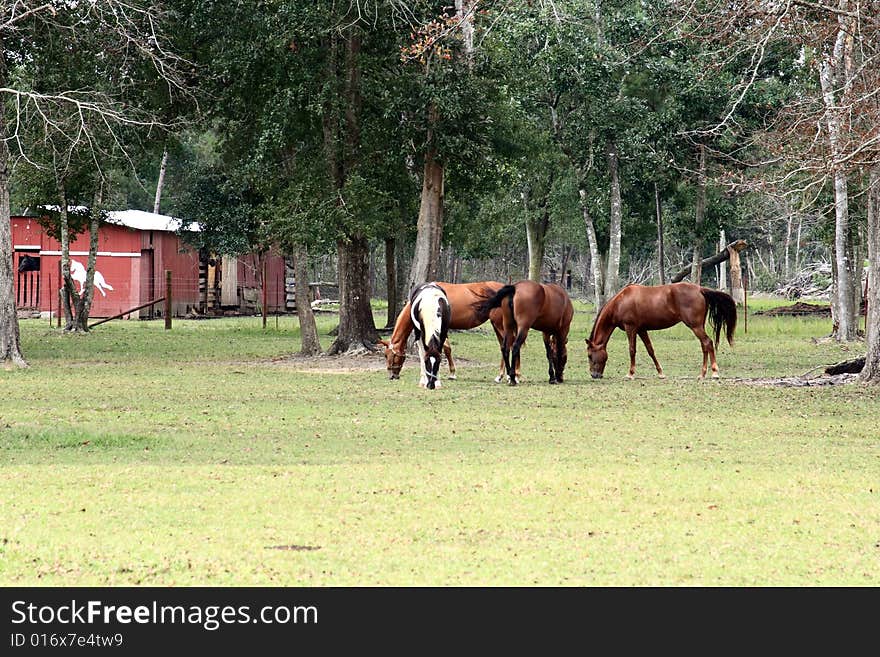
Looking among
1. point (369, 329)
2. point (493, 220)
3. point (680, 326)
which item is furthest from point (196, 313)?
point (369, 329)

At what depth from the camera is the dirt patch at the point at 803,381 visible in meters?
21.1

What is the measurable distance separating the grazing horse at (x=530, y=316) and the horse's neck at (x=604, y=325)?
4.22 feet

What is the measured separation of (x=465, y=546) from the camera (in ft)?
27.8

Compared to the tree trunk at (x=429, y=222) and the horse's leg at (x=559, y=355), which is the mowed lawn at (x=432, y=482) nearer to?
the horse's leg at (x=559, y=355)

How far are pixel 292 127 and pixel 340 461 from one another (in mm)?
16433

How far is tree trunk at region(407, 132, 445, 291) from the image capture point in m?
27.4

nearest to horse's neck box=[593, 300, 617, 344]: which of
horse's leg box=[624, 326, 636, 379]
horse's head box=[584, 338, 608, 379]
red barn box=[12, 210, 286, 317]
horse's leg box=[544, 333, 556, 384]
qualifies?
horse's head box=[584, 338, 608, 379]

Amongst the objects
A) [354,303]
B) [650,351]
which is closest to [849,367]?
[650,351]

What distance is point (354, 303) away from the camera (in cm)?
2838

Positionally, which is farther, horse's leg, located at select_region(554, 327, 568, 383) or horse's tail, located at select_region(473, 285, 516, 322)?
horse's leg, located at select_region(554, 327, 568, 383)

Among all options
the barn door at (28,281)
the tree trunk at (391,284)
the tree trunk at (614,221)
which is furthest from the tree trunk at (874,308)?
the barn door at (28,281)

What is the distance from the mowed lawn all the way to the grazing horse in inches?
22.3

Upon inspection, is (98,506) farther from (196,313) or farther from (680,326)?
(196,313)

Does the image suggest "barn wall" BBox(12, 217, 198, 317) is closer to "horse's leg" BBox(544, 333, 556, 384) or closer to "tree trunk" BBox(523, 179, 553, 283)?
"tree trunk" BBox(523, 179, 553, 283)
